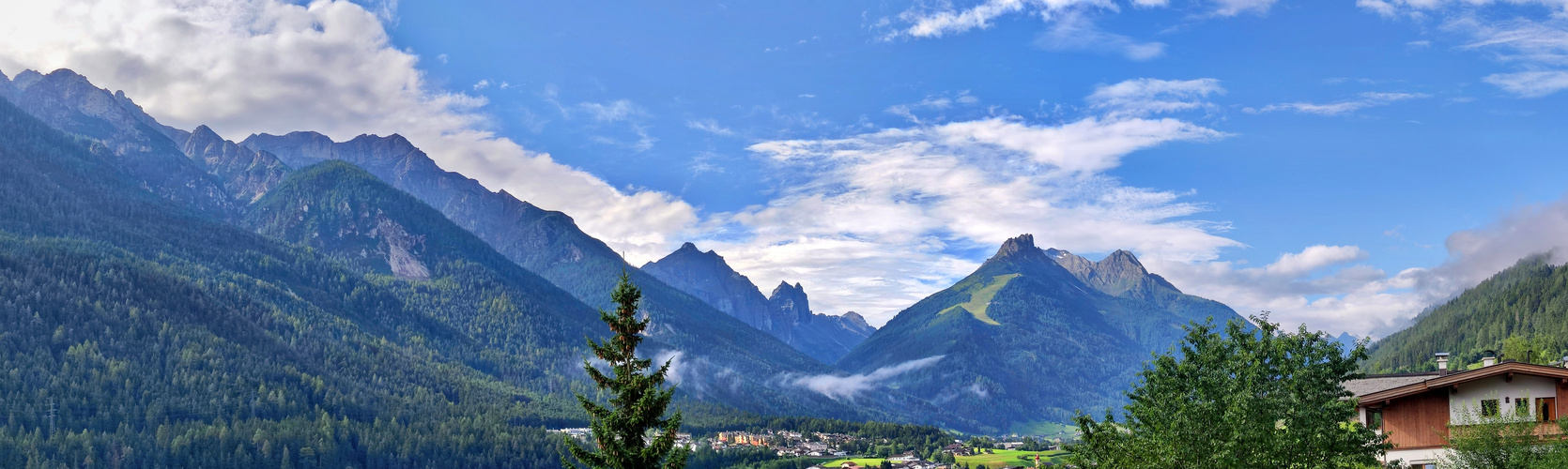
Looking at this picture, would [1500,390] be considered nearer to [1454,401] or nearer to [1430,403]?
[1454,401]

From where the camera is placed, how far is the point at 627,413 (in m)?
39.8

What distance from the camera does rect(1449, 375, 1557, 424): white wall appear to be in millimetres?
58250

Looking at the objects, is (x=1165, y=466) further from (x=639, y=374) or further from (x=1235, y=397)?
(x=639, y=374)

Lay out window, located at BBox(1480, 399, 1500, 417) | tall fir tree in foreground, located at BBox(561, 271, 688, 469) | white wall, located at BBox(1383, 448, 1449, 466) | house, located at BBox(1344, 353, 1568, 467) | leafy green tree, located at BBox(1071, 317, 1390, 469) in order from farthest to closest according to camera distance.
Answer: white wall, located at BBox(1383, 448, 1449, 466)
house, located at BBox(1344, 353, 1568, 467)
window, located at BBox(1480, 399, 1500, 417)
leafy green tree, located at BBox(1071, 317, 1390, 469)
tall fir tree in foreground, located at BBox(561, 271, 688, 469)

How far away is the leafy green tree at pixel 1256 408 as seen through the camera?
44.1 m

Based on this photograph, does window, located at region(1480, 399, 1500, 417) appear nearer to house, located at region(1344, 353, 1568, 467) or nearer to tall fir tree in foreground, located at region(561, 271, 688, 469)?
house, located at region(1344, 353, 1568, 467)

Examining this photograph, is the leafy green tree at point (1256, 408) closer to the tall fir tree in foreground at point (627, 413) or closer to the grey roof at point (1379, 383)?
the grey roof at point (1379, 383)

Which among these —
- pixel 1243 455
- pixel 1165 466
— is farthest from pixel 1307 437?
pixel 1165 466

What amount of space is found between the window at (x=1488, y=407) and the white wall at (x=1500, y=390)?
0.49 m

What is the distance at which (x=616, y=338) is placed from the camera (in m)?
40.2

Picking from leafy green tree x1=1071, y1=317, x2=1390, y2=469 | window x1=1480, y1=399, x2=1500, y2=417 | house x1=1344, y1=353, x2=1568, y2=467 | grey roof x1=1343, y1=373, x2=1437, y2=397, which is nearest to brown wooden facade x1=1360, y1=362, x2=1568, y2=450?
house x1=1344, y1=353, x2=1568, y2=467

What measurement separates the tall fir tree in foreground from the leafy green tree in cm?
2277

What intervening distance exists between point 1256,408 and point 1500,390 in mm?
24655

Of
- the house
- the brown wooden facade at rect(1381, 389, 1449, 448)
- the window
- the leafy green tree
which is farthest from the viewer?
the brown wooden facade at rect(1381, 389, 1449, 448)
